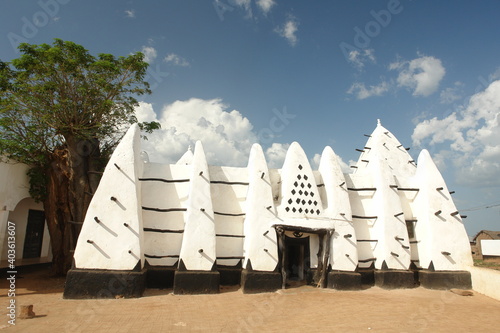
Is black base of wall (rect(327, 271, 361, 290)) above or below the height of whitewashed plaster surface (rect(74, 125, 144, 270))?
below

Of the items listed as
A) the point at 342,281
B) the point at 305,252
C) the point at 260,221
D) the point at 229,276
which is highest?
the point at 260,221

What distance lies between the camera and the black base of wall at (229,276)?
10.1m

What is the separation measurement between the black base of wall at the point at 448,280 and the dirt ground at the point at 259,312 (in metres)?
0.65

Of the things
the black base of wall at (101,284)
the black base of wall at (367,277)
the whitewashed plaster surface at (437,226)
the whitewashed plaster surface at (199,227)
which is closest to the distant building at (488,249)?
the whitewashed plaster surface at (437,226)

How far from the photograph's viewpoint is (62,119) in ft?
34.3

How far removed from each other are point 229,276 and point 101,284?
4.02 metres

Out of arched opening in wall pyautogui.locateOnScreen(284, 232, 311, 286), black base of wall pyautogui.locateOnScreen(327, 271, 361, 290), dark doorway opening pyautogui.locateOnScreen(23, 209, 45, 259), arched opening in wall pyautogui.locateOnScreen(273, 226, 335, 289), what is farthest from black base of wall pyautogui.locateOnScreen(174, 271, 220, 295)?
dark doorway opening pyautogui.locateOnScreen(23, 209, 45, 259)

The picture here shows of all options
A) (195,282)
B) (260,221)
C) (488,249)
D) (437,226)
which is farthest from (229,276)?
(488,249)

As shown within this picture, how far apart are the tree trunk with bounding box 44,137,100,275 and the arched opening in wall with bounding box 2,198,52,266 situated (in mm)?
2972

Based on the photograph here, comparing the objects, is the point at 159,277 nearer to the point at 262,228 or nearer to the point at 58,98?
the point at 262,228

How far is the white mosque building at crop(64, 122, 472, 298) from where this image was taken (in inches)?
346

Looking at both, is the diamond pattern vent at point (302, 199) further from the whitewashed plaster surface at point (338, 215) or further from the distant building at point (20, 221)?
the distant building at point (20, 221)

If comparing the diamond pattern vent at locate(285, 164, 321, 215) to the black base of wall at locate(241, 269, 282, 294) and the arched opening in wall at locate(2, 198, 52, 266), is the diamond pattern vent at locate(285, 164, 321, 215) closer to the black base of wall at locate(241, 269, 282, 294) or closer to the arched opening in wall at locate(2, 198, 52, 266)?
the black base of wall at locate(241, 269, 282, 294)

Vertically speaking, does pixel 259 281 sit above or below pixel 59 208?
below
